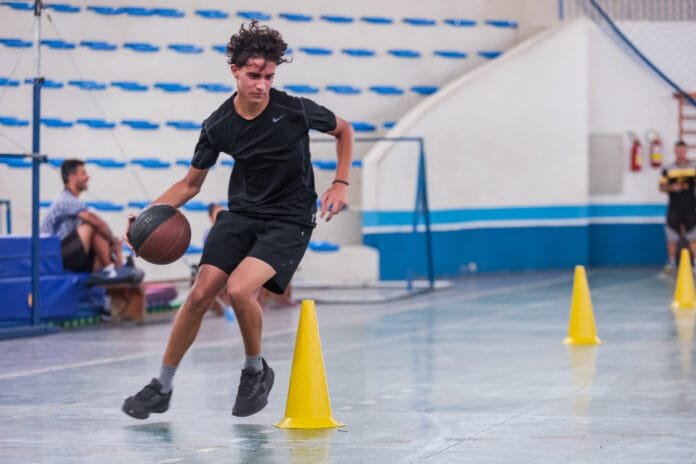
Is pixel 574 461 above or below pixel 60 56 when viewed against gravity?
below

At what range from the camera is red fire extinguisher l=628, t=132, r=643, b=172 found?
23.0m

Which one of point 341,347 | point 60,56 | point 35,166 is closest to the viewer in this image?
point 341,347

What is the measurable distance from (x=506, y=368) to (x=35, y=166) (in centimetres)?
479

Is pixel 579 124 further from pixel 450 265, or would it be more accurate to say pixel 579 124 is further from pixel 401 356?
pixel 401 356

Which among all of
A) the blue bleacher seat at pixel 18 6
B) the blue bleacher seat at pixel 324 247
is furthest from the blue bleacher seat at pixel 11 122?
the blue bleacher seat at pixel 324 247

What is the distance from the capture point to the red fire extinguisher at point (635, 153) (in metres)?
23.0

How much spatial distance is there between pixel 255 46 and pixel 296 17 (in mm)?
15153

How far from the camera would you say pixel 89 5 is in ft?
68.0

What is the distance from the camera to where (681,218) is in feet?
69.8

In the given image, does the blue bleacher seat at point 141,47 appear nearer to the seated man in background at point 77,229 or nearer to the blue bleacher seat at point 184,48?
the blue bleacher seat at point 184,48

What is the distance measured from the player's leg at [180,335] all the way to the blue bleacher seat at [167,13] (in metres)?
14.3

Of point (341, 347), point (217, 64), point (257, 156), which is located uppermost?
point (217, 64)

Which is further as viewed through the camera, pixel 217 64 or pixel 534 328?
pixel 217 64

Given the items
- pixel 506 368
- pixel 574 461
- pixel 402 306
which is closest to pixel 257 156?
pixel 574 461
